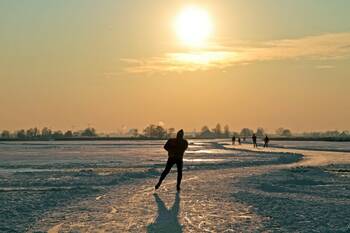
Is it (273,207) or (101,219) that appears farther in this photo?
(273,207)

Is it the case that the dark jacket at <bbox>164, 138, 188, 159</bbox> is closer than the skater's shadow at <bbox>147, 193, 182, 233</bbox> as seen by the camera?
No

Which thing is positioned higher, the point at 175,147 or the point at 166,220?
the point at 175,147

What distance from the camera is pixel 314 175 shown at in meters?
21.9

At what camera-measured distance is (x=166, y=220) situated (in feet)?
33.8

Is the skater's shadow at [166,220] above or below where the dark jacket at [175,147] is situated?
below

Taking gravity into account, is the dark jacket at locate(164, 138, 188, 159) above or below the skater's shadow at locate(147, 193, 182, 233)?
above

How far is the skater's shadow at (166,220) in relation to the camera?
30.7 feet

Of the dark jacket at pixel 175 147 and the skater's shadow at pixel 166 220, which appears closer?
the skater's shadow at pixel 166 220

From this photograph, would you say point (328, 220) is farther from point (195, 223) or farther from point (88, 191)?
point (88, 191)

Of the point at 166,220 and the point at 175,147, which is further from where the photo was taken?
the point at 175,147

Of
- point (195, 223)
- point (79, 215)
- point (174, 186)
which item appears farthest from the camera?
point (174, 186)

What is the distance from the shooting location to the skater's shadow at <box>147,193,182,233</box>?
9.35m

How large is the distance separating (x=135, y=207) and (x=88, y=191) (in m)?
3.93

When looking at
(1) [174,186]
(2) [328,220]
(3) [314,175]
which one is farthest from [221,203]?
(3) [314,175]
